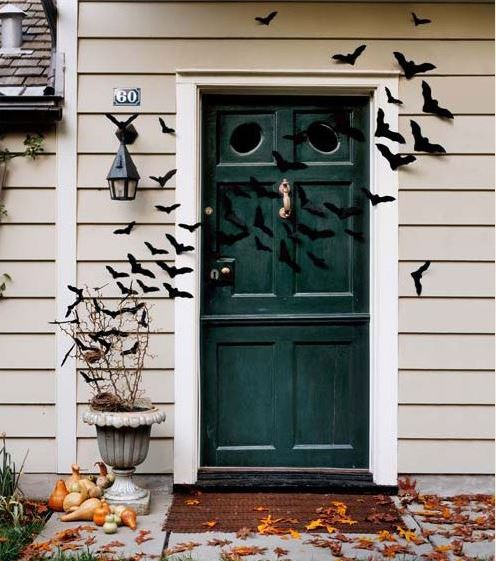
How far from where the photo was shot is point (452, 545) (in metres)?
4.07

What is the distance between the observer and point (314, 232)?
512 cm

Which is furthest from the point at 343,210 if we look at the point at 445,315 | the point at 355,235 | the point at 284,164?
the point at 445,315

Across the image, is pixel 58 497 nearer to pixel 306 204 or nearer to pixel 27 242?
pixel 27 242

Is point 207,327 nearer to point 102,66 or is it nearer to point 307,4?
point 102,66

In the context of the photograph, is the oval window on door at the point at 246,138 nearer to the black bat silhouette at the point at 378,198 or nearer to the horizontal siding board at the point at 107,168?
the horizontal siding board at the point at 107,168

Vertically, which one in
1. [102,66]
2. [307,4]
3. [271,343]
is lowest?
[271,343]

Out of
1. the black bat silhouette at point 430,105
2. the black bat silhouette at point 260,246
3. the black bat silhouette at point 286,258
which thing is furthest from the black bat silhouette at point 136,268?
the black bat silhouette at point 430,105

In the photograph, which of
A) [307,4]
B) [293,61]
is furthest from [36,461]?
[307,4]

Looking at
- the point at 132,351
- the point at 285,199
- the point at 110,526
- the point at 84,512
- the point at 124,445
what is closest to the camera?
the point at 110,526

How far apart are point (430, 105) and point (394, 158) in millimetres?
365

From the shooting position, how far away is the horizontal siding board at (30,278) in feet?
16.3

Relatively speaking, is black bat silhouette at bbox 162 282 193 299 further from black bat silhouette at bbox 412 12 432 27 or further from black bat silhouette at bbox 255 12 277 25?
black bat silhouette at bbox 412 12 432 27

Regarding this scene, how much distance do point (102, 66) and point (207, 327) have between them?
1.60 m

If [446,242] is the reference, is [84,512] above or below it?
below
